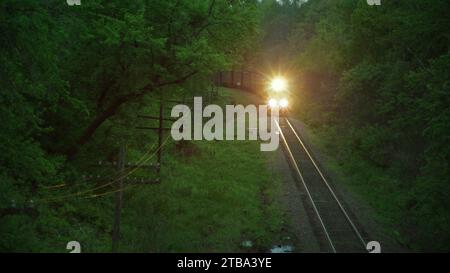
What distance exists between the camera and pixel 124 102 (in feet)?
60.0

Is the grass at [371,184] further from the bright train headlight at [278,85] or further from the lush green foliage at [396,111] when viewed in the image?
the bright train headlight at [278,85]

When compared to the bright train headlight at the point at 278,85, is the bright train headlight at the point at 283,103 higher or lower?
lower

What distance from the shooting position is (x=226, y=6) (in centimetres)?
1792

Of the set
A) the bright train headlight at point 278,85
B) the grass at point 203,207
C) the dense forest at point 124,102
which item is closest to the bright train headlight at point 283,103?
the bright train headlight at point 278,85

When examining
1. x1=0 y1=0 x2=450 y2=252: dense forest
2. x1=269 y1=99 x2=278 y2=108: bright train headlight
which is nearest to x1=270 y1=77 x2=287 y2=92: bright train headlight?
x1=269 y1=99 x2=278 y2=108: bright train headlight

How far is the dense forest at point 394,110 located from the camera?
49.7ft

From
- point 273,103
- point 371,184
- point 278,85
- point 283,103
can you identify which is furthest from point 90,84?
point 273,103

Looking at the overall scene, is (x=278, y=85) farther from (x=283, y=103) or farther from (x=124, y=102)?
(x=124, y=102)

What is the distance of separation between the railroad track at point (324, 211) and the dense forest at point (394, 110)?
1647mm

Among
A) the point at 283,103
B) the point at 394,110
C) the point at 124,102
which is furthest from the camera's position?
the point at 283,103

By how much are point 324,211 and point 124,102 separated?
361 inches

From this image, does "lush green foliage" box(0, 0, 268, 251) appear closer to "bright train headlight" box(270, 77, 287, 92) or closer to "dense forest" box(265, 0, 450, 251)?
"dense forest" box(265, 0, 450, 251)

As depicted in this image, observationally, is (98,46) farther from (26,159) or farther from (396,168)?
(396,168)
